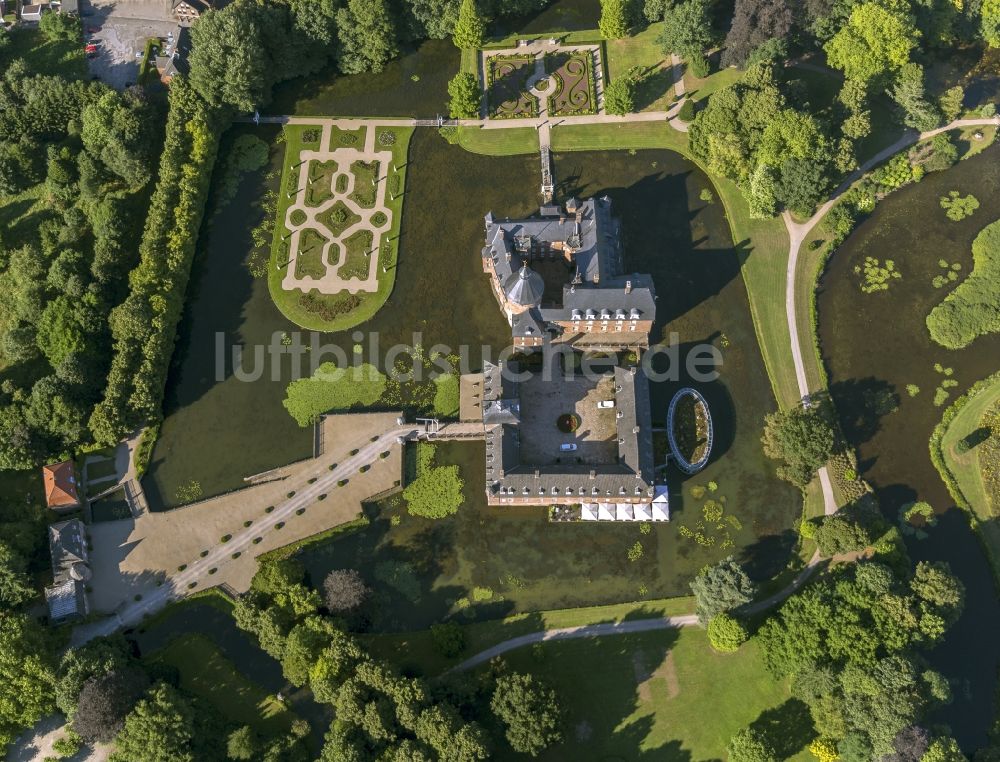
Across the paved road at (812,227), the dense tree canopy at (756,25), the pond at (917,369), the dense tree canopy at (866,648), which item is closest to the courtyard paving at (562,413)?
the paved road at (812,227)

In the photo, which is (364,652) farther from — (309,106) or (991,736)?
(309,106)

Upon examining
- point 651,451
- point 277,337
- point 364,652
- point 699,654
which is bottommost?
point 699,654

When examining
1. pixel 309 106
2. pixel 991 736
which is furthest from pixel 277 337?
pixel 991 736

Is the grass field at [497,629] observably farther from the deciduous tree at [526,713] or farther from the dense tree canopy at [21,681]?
the dense tree canopy at [21,681]

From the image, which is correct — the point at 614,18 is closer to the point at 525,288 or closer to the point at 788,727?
the point at 525,288

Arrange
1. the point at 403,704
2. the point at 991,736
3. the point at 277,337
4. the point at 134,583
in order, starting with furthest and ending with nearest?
the point at 277,337 < the point at 134,583 < the point at 991,736 < the point at 403,704

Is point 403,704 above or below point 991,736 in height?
above
